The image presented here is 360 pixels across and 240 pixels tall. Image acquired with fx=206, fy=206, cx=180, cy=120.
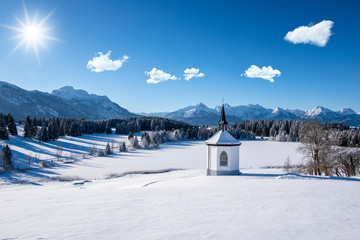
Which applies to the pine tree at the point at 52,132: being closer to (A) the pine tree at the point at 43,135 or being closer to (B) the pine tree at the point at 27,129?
(A) the pine tree at the point at 43,135

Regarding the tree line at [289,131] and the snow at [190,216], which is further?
the tree line at [289,131]

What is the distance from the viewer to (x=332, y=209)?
9359mm

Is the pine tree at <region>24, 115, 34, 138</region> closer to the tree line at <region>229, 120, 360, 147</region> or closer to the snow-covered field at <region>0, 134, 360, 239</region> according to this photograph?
the snow-covered field at <region>0, 134, 360, 239</region>

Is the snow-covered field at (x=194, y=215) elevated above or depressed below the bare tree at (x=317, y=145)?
below

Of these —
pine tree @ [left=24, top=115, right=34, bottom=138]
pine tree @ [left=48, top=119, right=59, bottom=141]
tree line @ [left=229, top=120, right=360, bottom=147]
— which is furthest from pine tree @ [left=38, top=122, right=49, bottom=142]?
tree line @ [left=229, top=120, right=360, bottom=147]

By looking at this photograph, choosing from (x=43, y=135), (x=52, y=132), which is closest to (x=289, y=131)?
(x=52, y=132)

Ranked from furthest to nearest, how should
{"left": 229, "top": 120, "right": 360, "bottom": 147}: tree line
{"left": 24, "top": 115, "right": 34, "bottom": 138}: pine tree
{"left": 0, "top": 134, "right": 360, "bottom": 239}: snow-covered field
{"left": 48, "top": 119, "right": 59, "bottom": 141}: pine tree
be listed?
1. {"left": 48, "top": 119, "right": 59, "bottom": 141}: pine tree
2. {"left": 24, "top": 115, "right": 34, "bottom": 138}: pine tree
3. {"left": 229, "top": 120, "right": 360, "bottom": 147}: tree line
4. {"left": 0, "top": 134, "right": 360, "bottom": 239}: snow-covered field

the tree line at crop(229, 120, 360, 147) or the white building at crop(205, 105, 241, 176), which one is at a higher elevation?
the tree line at crop(229, 120, 360, 147)

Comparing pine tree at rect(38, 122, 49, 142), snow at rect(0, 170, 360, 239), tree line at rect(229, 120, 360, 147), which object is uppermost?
tree line at rect(229, 120, 360, 147)

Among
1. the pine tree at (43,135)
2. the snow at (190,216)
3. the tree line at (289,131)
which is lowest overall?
the snow at (190,216)

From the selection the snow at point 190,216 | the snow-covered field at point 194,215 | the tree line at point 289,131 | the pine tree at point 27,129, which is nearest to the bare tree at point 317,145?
the snow-covered field at point 194,215

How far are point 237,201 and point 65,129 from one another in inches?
4223

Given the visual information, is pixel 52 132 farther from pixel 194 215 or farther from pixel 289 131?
pixel 289 131

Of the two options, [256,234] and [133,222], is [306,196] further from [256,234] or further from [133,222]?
[133,222]
